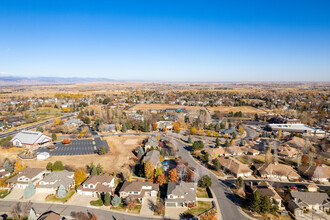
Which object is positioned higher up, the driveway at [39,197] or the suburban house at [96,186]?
the suburban house at [96,186]

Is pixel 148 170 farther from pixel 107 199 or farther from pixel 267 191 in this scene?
pixel 267 191

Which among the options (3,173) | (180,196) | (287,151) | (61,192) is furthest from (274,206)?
(3,173)

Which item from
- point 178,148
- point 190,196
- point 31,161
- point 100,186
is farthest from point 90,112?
point 190,196

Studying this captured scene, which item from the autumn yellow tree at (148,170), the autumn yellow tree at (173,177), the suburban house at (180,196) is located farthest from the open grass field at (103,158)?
the suburban house at (180,196)

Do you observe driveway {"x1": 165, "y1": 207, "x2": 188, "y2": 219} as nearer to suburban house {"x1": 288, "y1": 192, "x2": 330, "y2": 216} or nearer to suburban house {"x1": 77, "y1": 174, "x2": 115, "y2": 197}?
suburban house {"x1": 77, "y1": 174, "x2": 115, "y2": 197}

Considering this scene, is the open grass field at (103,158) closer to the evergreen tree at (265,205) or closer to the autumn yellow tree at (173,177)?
the autumn yellow tree at (173,177)

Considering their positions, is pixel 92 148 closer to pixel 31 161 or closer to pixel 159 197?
pixel 31 161

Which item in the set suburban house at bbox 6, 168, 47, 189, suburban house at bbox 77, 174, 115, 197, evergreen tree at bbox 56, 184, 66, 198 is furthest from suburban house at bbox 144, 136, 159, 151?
suburban house at bbox 6, 168, 47, 189
